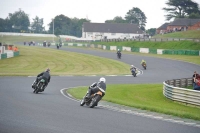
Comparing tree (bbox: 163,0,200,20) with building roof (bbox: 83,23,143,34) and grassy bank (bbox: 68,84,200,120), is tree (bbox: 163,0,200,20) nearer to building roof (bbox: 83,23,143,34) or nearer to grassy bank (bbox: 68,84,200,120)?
building roof (bbox: 83,23,143,34)

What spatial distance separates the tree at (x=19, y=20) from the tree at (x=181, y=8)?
194 ft

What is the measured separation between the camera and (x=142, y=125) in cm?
1265

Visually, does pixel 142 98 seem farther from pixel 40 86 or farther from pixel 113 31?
pixel 113 31

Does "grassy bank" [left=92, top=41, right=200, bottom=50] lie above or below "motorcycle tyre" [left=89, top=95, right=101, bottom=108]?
above

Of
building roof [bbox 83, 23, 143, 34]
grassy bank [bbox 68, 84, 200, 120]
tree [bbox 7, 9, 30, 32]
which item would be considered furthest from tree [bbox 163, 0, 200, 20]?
grassy bank [bbox 68, 84, 200, 120]

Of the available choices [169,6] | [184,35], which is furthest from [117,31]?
[184,35]

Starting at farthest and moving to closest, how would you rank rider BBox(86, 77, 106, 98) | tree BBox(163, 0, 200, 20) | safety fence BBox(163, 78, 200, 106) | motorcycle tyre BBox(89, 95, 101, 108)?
tree BBox(163, 0, 200, 20) < safety fence BBox(163, 78, 200, 106) < rider BBox(86, 77, 106, 98) < motorcycle tyre BBox(89, 95, 101, 108)

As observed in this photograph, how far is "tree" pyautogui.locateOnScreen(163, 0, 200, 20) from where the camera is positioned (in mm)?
154275

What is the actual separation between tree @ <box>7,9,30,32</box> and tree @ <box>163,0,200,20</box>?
5898cm

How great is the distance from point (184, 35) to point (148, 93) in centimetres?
8018

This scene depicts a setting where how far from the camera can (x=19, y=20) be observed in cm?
16300

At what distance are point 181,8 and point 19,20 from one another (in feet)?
217

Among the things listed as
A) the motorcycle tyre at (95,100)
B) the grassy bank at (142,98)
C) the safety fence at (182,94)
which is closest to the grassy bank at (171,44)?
the grassy bank at (142,98)

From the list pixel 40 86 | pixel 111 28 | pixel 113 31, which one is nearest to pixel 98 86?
pixel 40 86
